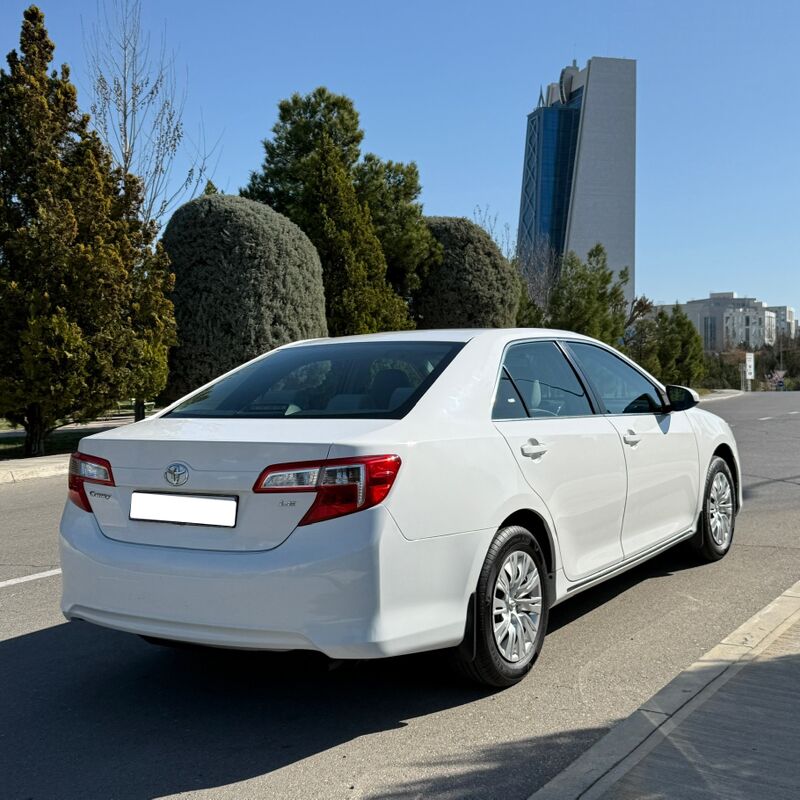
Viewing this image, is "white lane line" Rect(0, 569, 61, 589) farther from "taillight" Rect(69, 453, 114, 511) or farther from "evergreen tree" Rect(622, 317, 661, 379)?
"evergreen tree" Rect(622, 317, 661, 379)

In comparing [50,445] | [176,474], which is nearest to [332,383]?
[176,474]

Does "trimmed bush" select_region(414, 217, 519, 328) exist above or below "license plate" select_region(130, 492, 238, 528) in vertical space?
above

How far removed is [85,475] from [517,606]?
76.6 inches

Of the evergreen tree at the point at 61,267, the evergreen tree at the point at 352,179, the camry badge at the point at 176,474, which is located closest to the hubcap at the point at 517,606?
the camry badge at the point at 176,474

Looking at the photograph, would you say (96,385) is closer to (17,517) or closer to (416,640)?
(17,517)

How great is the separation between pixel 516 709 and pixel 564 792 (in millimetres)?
857

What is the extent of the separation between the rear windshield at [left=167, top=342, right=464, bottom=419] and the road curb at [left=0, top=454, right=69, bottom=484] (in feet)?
28.3

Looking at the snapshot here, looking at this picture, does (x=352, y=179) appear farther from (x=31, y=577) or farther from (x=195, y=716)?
(x=195, y=716)

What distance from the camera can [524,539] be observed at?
166 inches

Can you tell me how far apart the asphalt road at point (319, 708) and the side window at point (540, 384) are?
117 centimetres

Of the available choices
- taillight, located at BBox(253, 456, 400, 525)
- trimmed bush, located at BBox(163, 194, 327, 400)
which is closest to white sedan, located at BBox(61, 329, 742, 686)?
taillight, located at BBox(253, 456, 400, 525)

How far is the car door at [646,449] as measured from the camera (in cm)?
527

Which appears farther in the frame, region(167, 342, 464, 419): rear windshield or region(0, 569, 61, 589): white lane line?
region(0, 569, 61, 589): white lane line

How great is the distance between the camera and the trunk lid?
3.57 meters
